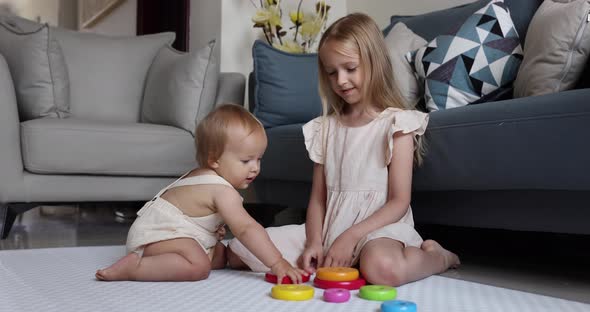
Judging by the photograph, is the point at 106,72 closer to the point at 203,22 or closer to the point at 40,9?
the point at 203,22

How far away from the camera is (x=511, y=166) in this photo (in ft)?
4.65

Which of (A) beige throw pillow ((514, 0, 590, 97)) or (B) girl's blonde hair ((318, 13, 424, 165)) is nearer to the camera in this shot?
(B) girl's blonde hair ((318, 13, 424, 165))

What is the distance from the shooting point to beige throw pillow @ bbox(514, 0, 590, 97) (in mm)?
1784

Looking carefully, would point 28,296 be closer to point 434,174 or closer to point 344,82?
point 344,82

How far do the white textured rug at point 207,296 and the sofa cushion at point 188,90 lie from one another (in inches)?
52.4

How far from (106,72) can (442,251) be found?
6.90 feet

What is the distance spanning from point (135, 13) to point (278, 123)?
10.5ft

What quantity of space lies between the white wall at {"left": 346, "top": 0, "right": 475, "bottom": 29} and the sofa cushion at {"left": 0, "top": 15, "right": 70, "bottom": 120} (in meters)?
1.67

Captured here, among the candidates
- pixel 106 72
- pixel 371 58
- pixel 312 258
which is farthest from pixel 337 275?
pixel 106 72

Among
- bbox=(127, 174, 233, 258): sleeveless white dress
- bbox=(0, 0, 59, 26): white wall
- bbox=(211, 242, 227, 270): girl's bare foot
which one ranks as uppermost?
bbox=(0, 0, 59, 26): white wall

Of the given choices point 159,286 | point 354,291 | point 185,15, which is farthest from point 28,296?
point 185,15

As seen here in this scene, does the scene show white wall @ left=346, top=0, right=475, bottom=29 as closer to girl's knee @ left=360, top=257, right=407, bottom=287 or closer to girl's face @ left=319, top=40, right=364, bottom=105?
girl's face @ left=319, top=40, right=364, bottom=105

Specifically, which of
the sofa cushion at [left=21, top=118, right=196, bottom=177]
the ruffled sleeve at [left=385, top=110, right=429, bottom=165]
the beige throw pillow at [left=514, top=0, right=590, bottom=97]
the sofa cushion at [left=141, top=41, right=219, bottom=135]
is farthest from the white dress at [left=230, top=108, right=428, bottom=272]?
the sofa cushion at [left=141, top=41, right=219, bottom=135]

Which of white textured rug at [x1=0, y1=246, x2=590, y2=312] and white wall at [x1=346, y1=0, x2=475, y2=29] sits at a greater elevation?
white wall at [x1=346, y1=0, x2=475, y2=29]
